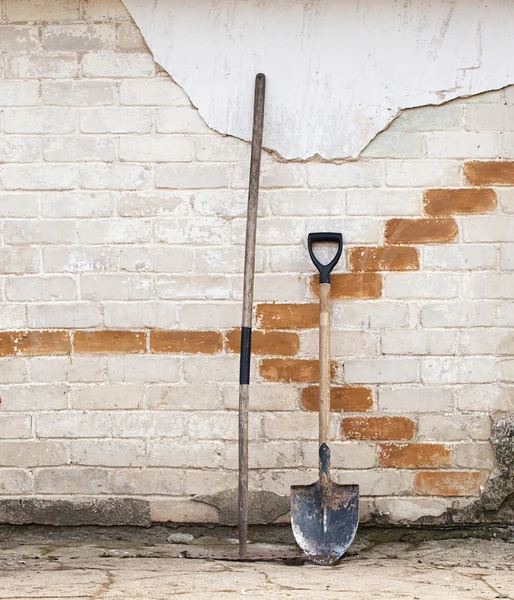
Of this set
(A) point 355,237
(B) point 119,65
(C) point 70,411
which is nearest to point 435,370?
(A) point 355,237

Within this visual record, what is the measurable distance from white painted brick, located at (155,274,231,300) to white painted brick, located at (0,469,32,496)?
0.78m

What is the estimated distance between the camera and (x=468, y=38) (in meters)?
2.76

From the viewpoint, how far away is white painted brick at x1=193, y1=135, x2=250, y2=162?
280cm

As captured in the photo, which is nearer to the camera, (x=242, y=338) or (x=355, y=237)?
(x=242, y=338)

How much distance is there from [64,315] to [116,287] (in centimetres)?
20

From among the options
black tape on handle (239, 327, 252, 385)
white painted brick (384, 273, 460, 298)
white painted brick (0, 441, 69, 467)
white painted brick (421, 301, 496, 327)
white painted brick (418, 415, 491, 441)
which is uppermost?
white painted brick (384, 273, 460, 298)

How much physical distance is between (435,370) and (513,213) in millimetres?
591

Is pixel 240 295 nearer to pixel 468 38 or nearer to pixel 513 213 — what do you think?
pixel 513 213

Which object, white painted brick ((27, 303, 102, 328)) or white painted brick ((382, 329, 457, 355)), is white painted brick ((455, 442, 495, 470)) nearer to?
white painted brick ((382, 329, 457, 355))

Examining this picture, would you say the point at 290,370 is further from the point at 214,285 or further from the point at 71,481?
the point at 71,481

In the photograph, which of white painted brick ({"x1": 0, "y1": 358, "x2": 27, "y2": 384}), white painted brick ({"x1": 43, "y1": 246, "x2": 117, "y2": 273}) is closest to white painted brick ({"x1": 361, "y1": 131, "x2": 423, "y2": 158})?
white painted brick ({"x1": 43, "y1": 246, "x2": 117, "y2": 273})

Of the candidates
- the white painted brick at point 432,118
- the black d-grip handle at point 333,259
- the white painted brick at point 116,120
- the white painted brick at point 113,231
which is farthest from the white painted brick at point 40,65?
the white painted brick at point 432,118

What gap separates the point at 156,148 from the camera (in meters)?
2.81

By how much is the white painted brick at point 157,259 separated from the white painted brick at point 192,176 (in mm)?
218
